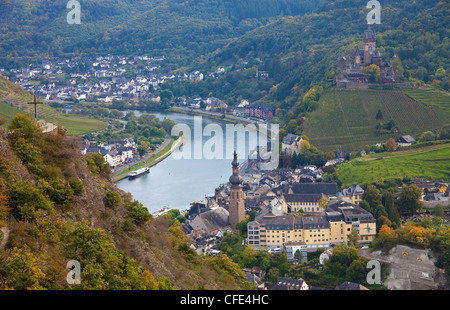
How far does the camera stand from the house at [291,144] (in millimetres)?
40062

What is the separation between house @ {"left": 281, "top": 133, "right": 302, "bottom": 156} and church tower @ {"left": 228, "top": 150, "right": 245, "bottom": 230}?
12.0 m

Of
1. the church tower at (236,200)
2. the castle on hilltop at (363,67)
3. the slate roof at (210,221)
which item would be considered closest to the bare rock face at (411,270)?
the church tower at (236,200)

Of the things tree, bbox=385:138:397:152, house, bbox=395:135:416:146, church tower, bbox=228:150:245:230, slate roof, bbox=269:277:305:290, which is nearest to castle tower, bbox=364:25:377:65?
house, bbox=395:135:416:146

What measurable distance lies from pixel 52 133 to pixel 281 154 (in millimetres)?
27894

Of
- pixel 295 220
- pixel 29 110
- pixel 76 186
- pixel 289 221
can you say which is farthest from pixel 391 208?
pixel 29 110

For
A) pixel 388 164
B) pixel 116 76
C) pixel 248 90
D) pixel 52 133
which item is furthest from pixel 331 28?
pixel 52 133

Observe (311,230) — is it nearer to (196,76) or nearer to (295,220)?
(295,220)

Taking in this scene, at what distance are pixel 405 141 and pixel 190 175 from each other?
1247 centimetres

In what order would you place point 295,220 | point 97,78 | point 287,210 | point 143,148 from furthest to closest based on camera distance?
1. point 97,78
2. point 143,148
3. point 287,210
4. point 295,220

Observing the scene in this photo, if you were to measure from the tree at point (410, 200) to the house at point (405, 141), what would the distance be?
1053cm

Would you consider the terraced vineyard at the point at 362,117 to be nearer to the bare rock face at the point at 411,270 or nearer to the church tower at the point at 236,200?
the church tower at the point at 236,200

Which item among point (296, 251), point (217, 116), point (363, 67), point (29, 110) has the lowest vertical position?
point (296, 251)

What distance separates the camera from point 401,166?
3366 centimetres

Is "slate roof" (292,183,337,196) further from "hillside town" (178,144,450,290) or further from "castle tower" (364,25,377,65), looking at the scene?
"castle tower" (364,25,377,65)
